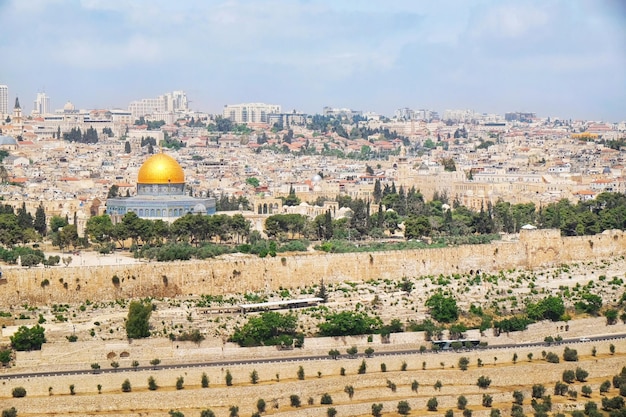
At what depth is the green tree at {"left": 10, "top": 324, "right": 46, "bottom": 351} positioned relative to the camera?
25.7 metres

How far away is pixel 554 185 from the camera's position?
208 feet

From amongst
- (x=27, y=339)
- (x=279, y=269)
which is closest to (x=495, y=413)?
(x=27, y=339)

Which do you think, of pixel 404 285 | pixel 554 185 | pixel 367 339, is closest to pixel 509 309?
pixel 404 285

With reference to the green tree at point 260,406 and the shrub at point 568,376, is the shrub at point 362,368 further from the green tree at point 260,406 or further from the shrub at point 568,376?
the shrub at point 568,376

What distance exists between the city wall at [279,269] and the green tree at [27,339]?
12.2 feet

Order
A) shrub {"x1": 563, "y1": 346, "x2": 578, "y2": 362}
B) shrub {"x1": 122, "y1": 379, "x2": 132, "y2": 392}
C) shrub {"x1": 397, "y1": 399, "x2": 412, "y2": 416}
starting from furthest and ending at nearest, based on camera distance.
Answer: shrub {"x1": 563, "y1": 346, "x2": 578, "y2": 362} < shrub {"x1": 122, "y1": 379, "x2": 132, "y2": 392} < shrub {"x1": 397, "y1": 399, "x2": 412, "y2": 416}

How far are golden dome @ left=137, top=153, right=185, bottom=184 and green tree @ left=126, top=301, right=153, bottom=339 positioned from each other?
55.3 feet

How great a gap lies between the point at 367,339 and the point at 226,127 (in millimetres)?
91834

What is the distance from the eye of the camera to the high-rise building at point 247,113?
136 m

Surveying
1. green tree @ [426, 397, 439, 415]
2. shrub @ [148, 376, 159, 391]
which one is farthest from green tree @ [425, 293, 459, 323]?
shrub @ [148, 376, 159, 391]

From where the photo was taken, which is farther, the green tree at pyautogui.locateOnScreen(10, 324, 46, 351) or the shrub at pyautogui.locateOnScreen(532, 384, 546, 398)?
the green tree at pyautogui.locateOnScreen(10, 324, 46, 351)

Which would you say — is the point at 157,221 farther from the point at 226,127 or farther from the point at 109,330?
the point at 226,127

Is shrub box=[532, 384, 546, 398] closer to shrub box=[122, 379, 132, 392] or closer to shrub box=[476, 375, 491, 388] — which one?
shrub box=[476, 375, 491, 388]

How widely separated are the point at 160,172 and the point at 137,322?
58.1ft
